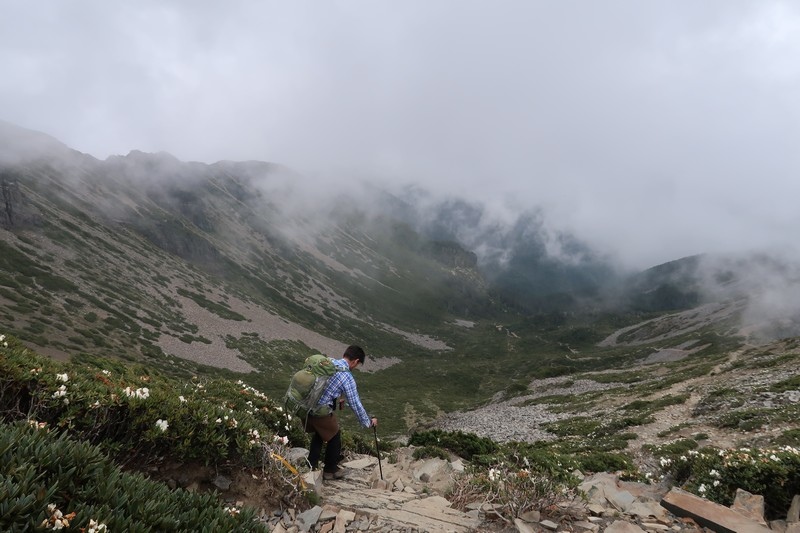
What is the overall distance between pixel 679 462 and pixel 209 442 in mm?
11999

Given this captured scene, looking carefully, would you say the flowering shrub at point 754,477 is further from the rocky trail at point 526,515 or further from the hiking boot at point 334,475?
the hiking boot at point 334,475

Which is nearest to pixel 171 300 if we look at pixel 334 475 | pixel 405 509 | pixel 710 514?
pixel 334 475

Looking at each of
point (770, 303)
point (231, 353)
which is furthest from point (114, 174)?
point (770, 303)

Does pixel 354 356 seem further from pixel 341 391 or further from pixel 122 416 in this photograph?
pixel 122 416

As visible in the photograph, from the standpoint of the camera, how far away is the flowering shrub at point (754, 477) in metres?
7.41

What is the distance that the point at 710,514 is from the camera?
6.40 m

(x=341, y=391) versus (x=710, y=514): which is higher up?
(x=710, y=514)

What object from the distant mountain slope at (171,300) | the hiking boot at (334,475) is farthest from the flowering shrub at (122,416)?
the distant mountain slope at (171,300)

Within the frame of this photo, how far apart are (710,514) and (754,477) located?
2.30 m

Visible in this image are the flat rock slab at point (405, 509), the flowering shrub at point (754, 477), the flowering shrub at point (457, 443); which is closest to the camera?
the flat rock slab at point (405, 509)

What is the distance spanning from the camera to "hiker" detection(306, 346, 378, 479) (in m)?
8.64

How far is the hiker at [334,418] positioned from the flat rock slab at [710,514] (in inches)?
222

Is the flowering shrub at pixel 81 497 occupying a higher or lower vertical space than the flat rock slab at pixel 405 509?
higher

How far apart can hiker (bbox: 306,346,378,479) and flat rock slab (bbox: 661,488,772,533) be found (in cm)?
564
